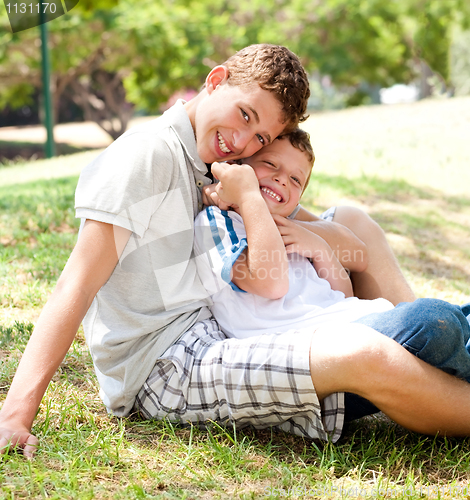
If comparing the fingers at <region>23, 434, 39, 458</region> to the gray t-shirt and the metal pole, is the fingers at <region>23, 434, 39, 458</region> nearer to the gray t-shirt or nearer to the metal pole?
the gray t-shirt

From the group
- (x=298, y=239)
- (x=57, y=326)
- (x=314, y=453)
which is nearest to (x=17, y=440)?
(x=57, y=326)

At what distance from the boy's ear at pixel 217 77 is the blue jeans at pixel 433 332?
1.13 metres

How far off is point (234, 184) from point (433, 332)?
34.5 inches

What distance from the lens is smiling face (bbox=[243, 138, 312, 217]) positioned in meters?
2.41

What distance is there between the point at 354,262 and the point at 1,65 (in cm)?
1584

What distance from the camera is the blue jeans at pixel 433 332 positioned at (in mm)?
1810

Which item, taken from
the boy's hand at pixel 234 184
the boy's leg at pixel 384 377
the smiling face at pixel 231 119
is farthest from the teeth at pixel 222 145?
the boy's leg at pixel 384 377

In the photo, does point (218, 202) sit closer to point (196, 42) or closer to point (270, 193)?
point (270, 193)

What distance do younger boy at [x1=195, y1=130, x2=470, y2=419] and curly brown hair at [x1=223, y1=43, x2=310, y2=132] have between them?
0.67 ft

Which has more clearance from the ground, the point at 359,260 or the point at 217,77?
the point at 217,77

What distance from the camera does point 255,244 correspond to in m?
2.04

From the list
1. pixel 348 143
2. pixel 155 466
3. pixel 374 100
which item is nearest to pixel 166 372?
pixel 155 466

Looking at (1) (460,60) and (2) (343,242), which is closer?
(2) (343,242)

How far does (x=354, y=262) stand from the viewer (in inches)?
103
